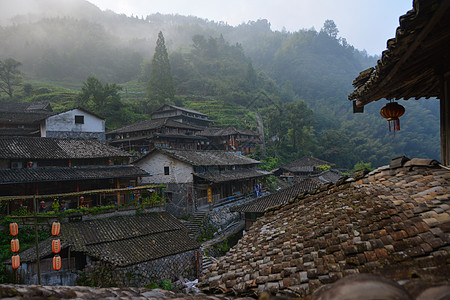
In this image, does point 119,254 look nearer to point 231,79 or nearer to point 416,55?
point 416,55

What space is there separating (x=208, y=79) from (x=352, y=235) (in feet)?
273

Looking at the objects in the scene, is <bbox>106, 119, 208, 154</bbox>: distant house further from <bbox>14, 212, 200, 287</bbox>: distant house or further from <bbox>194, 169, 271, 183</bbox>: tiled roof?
<bbox>14, 212, 200, 287</bbox>: distant house

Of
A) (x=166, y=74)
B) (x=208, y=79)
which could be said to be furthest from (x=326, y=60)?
(x=166, y=74)

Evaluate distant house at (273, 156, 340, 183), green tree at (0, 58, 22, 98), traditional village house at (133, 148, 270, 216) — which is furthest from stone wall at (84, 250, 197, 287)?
green tree at (0, 58, 22, 98)

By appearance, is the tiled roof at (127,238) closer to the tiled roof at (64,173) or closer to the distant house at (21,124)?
the tiled roof at (64,173)

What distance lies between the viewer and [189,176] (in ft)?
83.0

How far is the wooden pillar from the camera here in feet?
13.7

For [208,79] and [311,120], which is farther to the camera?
[208,79]

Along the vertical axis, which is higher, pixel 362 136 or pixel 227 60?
pixel 227 60

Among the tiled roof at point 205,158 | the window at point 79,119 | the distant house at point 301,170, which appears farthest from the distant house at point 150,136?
the distant house at point 301,170

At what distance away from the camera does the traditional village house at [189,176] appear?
25141mm

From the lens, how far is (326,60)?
427ft

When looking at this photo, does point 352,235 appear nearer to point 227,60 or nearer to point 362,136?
point 362,136

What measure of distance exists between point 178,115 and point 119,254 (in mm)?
36966
